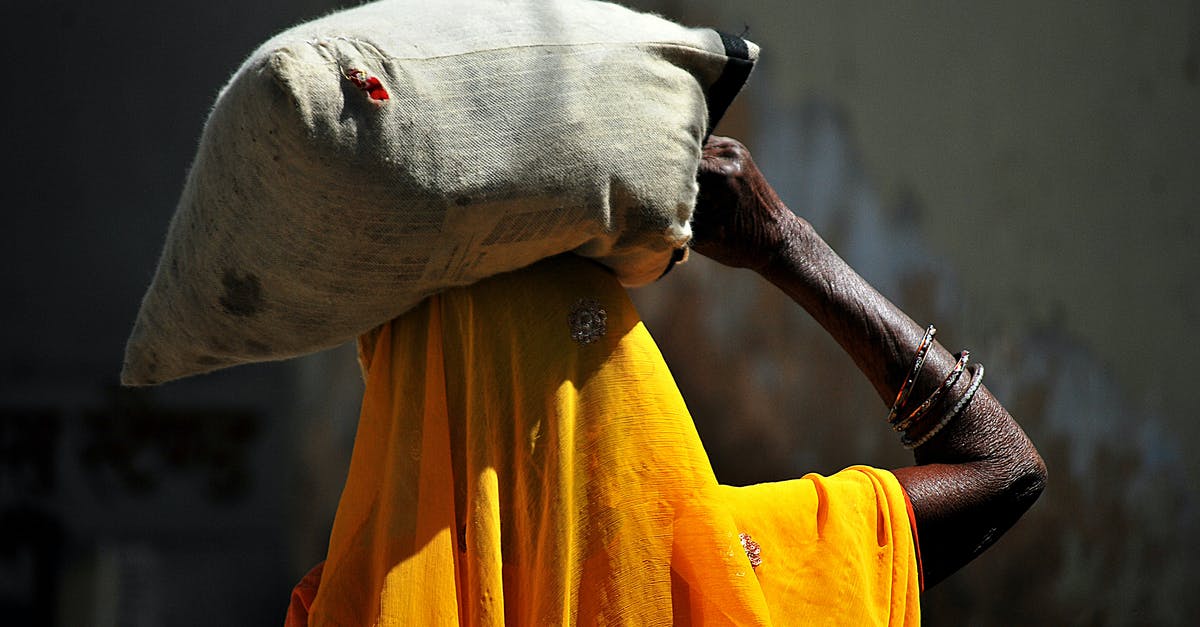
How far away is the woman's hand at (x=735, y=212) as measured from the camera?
3.86ft

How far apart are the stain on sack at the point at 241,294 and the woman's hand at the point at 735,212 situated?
463mm

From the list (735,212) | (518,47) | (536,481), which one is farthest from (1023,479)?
(518,47)

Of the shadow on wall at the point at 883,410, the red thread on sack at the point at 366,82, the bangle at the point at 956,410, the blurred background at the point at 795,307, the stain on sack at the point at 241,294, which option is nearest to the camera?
the red thread on sack at the point at 366,82

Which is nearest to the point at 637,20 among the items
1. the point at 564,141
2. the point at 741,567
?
the point at 564,141

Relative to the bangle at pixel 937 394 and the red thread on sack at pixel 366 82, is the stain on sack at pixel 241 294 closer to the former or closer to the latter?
the red thread on sack at pixel 366 82

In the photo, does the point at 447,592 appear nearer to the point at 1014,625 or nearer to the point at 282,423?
the point at 282,423

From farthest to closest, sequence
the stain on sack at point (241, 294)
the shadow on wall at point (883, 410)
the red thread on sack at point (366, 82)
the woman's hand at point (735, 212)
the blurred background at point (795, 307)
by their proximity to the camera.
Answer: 1. the shadow on wall at point (883, 410)
2. the blurred background at point (795, 307)
3. the woman's hand at point (735, 212)
4. the stain on sack at point (241, 294)
5. the red thread on sack at point (366, 82)

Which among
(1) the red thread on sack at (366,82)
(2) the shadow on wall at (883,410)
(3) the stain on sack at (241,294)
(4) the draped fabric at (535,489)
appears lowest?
(2) the shadow on wall at (883,410)

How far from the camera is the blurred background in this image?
305 cm

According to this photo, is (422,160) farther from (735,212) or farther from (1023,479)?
(1023,479)

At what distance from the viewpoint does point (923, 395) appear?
1.28 metres

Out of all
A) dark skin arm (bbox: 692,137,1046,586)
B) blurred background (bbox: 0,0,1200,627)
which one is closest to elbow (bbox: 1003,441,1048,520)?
dark skin arm (bbox: 692,137,1046,586)

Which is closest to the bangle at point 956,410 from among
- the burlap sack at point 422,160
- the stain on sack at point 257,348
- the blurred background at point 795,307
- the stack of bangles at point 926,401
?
the stack of bangles at point 926,401

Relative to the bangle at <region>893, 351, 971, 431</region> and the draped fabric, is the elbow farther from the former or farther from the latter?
the draped fabric
